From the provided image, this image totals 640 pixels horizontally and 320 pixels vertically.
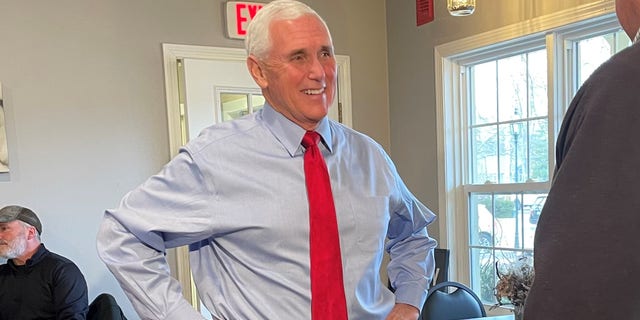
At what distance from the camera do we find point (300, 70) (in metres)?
1.19

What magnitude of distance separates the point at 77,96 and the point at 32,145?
1.06 feet

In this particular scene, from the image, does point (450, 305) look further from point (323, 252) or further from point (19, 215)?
point (19, 215)

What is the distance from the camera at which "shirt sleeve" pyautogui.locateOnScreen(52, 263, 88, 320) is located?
8.71 ft

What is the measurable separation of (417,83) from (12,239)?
2.36 metres

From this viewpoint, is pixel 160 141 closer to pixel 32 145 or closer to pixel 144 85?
pixel 144 85

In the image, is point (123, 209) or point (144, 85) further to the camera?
point (144, 85)

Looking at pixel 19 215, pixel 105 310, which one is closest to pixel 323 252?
pixel 105 310

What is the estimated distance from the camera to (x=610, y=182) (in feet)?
2.00

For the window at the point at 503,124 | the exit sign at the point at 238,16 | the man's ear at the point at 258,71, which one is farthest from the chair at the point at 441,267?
the man's ear at the point at 258,71

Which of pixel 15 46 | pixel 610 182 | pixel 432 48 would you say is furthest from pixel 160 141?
pixel 610 182

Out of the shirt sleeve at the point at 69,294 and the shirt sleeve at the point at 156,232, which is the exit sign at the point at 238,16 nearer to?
the shirt sleeve at the point at 69,294

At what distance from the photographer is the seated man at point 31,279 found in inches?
105

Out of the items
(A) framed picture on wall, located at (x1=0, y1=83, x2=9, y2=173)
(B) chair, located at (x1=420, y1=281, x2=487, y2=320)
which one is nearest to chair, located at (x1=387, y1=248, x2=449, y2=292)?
(B) chair, located at (x1=420, y1=281, x2=487, y2=320)

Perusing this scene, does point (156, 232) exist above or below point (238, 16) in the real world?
below
